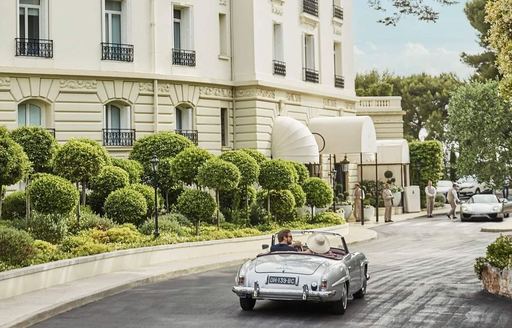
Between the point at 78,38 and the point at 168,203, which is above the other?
the point at 78,38

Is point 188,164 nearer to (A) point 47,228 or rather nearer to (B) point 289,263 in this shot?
(A) point 47,228

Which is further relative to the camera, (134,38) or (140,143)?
(134,38)

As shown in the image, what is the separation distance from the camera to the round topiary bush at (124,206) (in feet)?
89.9

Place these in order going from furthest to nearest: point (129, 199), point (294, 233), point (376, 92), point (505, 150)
A: point (376, 92) → point (505, 150) → point (129, 199) → point (294, 233)

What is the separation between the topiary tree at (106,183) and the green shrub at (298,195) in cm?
771

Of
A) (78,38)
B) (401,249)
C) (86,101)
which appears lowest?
(401,249)

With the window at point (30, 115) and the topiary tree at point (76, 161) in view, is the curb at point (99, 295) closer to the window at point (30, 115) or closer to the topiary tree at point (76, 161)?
the topiary tree at point (76, 161)

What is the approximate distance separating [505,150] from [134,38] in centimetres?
2844

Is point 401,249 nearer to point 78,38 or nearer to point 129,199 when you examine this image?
point 129,199

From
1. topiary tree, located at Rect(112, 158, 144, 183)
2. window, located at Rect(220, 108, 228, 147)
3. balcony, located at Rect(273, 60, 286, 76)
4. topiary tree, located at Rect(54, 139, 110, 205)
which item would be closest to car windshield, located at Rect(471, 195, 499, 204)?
Answer: balcony, located at Rect(273, 60, 286, 76)

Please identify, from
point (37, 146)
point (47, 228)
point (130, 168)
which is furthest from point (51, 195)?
point (130, 168)

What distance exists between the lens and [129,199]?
27469 mm

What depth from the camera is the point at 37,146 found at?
26938 mm

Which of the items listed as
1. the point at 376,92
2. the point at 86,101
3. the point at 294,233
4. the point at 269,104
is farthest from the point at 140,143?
the point at 376,92
